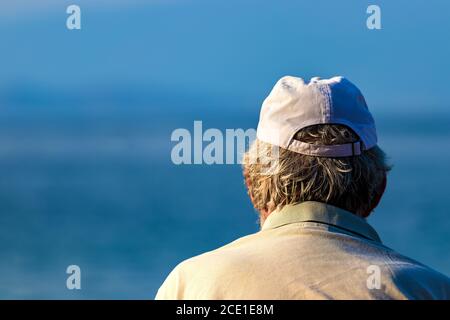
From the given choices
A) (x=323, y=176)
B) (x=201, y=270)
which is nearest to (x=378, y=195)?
(x=323, y=176)

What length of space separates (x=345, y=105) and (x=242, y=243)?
17.0 inches

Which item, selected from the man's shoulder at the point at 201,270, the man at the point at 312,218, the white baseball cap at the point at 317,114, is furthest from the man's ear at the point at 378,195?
the man's shoulder at the point at 201,270

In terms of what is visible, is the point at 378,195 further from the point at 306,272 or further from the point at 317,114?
the point at 306,272

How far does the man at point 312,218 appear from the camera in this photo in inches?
80.7

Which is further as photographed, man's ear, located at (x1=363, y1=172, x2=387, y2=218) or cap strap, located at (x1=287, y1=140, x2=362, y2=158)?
man's ear, located at (x1=363, y1=172, x2=387, y2=218)

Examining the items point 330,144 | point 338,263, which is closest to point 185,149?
point 330,144

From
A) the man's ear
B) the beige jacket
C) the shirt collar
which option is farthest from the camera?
the man's ear

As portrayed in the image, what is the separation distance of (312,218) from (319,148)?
173 mm

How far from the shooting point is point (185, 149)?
347 centimetres

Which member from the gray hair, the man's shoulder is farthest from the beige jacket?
the gray hair

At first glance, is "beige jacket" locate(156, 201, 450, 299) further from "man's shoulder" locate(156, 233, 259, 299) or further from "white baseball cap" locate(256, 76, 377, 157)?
"white baseball cap" locate(256, 76, 377, 157)

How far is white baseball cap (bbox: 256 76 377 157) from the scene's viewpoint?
2336 millimetres
